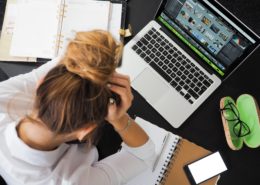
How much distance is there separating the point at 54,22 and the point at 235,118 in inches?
23.6

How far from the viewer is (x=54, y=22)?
101cm

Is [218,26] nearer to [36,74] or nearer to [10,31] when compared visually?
[36,74]

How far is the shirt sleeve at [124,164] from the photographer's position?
32.5 inches

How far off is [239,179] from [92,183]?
0.43 meters

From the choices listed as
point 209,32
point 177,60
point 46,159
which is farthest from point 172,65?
point 46,159

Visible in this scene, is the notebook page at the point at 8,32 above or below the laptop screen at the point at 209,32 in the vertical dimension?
below

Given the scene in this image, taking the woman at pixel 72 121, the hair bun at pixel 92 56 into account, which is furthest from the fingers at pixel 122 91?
the hair bun at pixel 92 56

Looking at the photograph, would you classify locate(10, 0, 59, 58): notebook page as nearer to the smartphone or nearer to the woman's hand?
the woman's hand

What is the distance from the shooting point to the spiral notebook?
93 centimetres

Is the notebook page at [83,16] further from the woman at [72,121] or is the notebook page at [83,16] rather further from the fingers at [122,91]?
the fingers at [122,91]

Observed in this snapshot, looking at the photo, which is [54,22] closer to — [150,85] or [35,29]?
[35,29]

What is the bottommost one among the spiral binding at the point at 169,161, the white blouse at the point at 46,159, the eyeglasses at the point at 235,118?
the white blouse at the point at 46,159

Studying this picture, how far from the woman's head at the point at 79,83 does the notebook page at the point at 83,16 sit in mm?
429

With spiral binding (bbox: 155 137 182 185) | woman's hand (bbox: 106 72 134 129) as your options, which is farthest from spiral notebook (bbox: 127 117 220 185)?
woman's hand (bbox: 106 72 134 129)
